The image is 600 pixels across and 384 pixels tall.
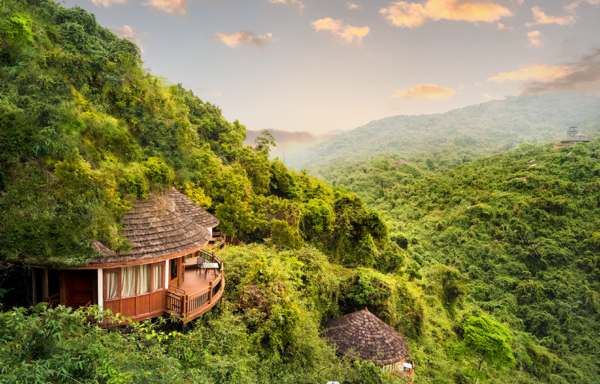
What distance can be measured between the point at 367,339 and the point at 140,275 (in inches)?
438

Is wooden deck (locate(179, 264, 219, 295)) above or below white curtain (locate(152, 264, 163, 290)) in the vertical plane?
below

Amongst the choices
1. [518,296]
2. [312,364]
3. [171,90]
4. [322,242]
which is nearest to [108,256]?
[312,364]

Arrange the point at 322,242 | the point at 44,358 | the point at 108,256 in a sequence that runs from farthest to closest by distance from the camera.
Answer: the point at 322,242 < the point at 108,256 < the point at 44,358

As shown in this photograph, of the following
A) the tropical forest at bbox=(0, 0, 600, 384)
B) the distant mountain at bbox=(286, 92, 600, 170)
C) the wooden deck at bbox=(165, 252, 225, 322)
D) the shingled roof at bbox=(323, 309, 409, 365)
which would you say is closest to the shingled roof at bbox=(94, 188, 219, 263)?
the tropical forest at bbox=(0, 0, 600, 384)

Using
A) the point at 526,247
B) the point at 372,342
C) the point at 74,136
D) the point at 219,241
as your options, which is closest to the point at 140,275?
the point at 74,136

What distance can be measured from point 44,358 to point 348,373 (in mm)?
9784

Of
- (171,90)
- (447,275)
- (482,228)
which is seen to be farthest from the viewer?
(482,228)

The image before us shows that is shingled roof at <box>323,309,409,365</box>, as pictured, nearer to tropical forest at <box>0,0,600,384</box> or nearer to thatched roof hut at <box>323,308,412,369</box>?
thatched roof hut at <box>323,308,412,369</box>

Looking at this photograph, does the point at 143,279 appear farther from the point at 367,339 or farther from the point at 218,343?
the point at 367,339

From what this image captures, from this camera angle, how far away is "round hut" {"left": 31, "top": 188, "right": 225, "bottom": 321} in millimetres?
7828

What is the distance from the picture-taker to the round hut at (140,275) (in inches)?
308

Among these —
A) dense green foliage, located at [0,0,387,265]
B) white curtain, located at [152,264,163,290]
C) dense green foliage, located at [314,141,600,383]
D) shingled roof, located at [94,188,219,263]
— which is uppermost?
dense green foliage, located at [0,0,387,265]

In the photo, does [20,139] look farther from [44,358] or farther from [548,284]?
[548,284]

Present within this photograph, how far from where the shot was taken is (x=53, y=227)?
668cm
